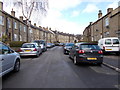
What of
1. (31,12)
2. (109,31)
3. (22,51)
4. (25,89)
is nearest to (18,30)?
(31,12)

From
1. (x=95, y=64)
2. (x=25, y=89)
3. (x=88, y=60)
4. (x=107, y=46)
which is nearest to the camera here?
(x=25, y=89)

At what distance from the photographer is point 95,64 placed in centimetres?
821

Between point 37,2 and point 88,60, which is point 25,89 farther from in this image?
point 37,2

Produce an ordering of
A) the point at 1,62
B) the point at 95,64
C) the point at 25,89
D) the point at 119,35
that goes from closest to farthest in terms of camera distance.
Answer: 1. the point at 25,89
2. the point at 1,62
3. the point at 95,64
4. the point at 119,35

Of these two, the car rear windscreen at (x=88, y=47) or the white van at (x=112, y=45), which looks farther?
the white van at (x=112, y=45)

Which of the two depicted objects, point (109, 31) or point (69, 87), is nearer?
point (69, 87)

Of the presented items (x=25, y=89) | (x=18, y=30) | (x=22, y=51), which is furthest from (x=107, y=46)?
(x=18, y=30)

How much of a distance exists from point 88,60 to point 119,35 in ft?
39.5

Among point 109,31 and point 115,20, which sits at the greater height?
point 115,20

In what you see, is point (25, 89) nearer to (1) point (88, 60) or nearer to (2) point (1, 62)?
(2) point (1, 62)

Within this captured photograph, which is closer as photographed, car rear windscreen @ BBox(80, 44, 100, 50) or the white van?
car rear windscreen @ BBox(80, 44, 100, 50)

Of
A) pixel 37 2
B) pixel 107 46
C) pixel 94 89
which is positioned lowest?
pixel 94 89

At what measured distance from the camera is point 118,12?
17250 millimetres

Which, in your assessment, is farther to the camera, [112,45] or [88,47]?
[112,45]
